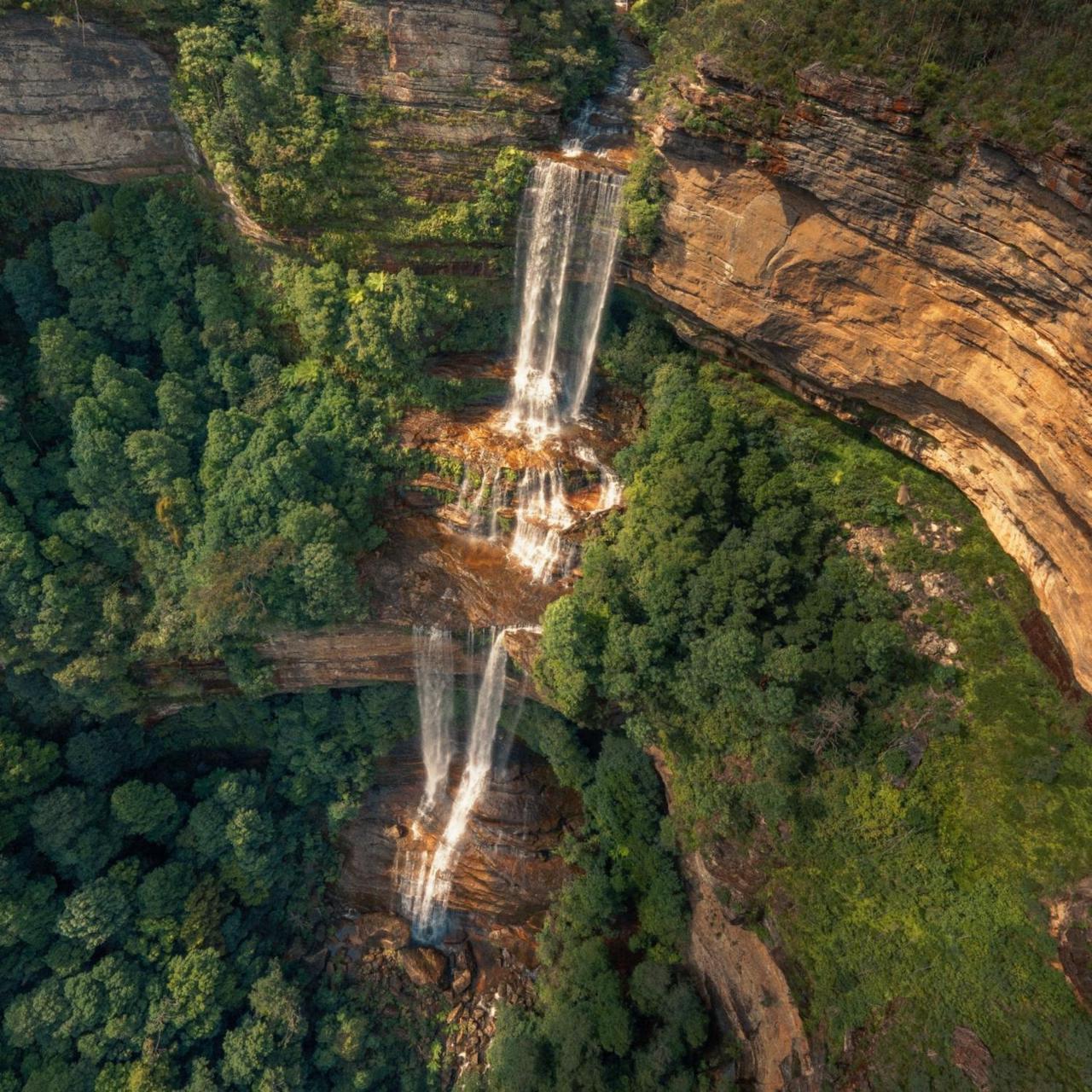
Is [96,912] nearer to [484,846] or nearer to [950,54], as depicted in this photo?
[484,846]

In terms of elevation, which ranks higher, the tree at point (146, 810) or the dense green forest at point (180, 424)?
the dense green forest at point (180, 424)

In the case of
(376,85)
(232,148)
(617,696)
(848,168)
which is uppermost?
(848,168)

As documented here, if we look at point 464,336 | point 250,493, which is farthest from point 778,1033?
point 464,336

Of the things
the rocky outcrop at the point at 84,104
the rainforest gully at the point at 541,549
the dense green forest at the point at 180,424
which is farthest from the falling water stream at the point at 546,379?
the rocky outcrop at the point at 84,104

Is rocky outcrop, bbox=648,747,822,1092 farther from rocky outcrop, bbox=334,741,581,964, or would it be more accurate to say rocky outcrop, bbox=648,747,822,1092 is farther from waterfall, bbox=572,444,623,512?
waterfall, bbox=572,444,623,512

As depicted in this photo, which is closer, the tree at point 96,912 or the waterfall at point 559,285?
the waterfall at point 559,285

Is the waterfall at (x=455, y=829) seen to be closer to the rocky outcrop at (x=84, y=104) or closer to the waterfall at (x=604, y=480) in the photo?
the waterfall at (x=604, y=480)

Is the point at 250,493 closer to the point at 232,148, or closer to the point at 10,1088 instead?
the point at 232,148
